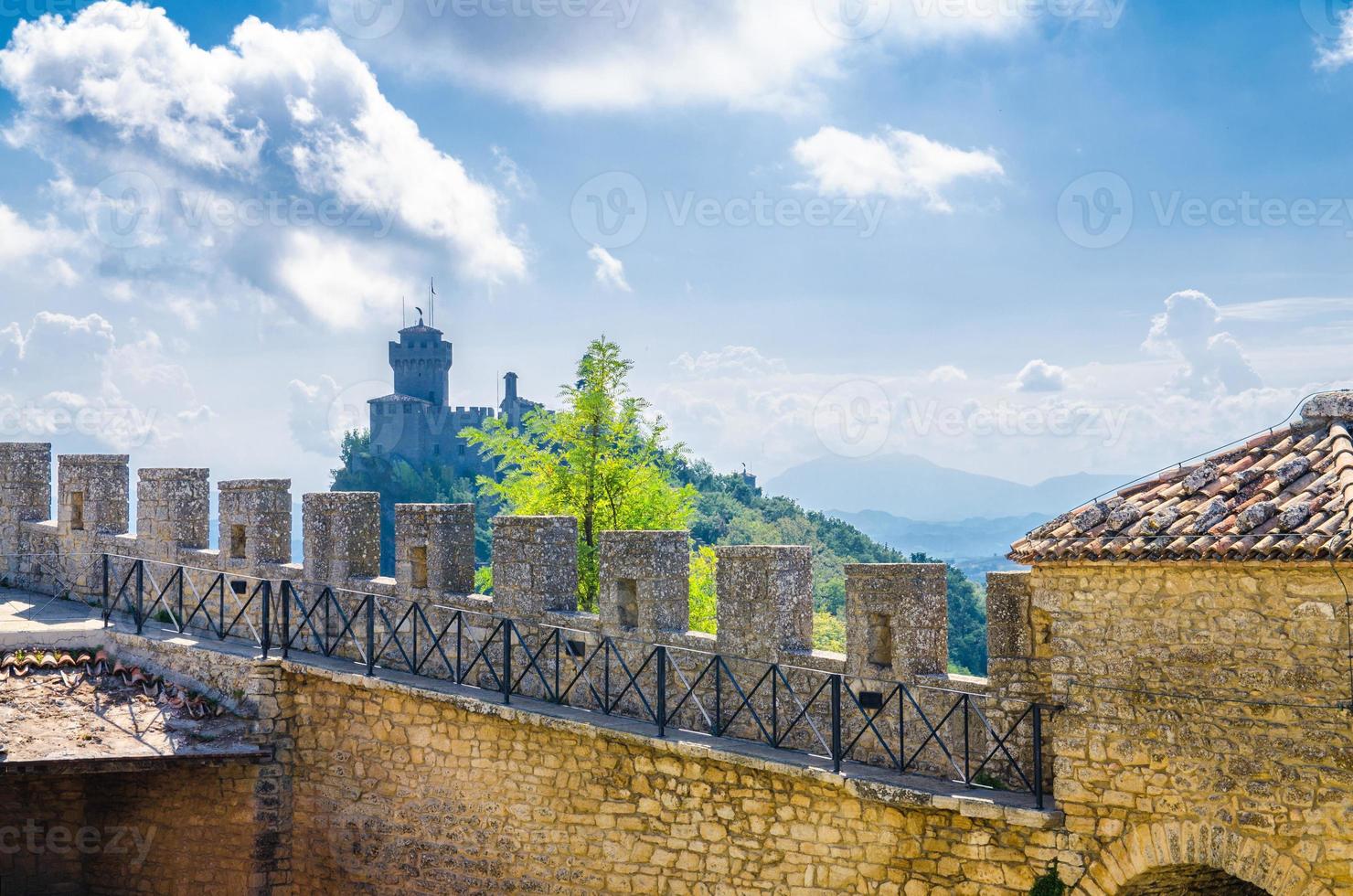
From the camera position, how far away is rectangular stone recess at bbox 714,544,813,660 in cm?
999

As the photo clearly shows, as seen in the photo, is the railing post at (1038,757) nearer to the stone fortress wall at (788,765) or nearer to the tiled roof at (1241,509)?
the stone fortress wall at (788,765)

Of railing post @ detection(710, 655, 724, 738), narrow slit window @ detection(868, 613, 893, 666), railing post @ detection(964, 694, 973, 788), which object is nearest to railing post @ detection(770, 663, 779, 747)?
railing post @ detection(710, 655, 724, 738)

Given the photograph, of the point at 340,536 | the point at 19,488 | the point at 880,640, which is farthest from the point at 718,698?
the point at 19,488

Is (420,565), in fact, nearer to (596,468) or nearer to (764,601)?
(764,601)

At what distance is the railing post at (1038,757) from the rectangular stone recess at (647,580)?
3132 mm

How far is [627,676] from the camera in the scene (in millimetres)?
10836

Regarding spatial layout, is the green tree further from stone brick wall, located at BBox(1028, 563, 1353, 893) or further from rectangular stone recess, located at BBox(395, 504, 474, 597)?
stone brick wall, located at BBox(1028, 563, 1353, 893)

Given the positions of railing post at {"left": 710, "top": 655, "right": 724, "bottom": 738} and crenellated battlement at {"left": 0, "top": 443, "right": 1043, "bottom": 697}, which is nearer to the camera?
crenellated battlement at {"left": 0, "top": 443, "right": 1043, "bottom": 697}

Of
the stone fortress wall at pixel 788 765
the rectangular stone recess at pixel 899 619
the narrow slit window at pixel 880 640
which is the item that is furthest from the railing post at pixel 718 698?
the narrow slit window at pixel 880 640

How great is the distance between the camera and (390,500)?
263ft

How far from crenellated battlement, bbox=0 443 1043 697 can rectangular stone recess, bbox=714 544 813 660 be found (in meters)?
0.01

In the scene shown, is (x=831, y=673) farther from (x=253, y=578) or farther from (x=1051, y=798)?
(x=253, y=578)

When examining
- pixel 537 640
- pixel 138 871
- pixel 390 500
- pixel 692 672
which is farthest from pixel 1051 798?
pixel 390 500

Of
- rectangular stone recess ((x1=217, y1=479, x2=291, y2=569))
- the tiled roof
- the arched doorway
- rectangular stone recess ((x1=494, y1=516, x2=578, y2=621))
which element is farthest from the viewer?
rectangular stone recess ((x1=217, y1=479, x2=291, y2=569))
